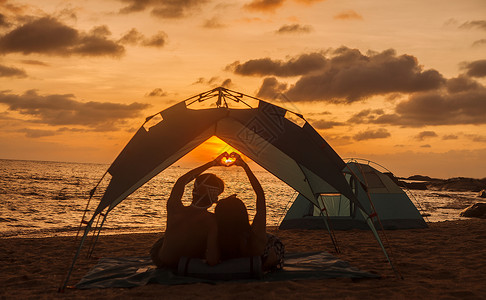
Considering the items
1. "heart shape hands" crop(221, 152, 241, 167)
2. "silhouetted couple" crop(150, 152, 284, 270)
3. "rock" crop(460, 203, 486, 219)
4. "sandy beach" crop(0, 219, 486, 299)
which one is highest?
"heart shape hands" crop(221, 152, 241, 167)

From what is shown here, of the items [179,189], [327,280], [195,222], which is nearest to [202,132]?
[179,189]

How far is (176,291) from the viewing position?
5629 mm

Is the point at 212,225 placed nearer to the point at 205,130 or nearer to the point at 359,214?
the point at 205,130

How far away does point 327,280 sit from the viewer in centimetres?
642

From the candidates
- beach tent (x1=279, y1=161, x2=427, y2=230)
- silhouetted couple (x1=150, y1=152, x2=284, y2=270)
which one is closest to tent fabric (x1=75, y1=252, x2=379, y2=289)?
silhouetted couple (x1=150, y1=152, x2=284, y2=270)

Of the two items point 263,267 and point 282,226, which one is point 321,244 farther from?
point 263,267

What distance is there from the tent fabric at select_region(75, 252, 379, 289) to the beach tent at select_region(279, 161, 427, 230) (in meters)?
5.21

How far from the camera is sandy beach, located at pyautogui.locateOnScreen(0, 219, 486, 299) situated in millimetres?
5594

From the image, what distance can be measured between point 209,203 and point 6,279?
3.51m

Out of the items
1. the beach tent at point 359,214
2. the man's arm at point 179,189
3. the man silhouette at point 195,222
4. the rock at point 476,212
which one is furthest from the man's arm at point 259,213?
the rock at point 476,212

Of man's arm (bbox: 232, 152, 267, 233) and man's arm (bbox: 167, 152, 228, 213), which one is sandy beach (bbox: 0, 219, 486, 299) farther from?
man's arm (bbox: 167, 152, 228, 213)

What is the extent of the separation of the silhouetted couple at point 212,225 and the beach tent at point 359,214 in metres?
7.09

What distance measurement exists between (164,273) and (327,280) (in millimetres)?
2360

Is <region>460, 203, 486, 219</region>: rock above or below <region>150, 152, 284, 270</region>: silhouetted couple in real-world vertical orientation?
below
